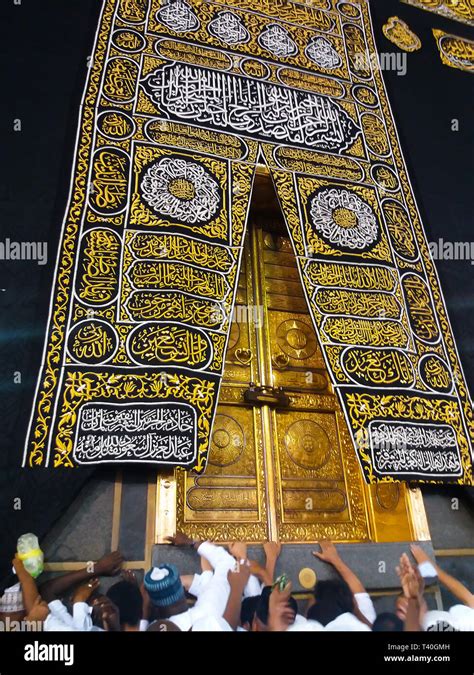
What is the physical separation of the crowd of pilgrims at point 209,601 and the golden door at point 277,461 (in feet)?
1.27

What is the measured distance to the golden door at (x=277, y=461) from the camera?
282 cm

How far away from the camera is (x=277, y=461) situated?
305cm

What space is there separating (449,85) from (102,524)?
413 centimetres

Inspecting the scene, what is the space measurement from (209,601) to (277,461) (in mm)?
1160

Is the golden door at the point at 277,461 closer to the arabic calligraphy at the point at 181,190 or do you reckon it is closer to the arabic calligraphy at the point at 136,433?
the arabic calligraphy at the point at 136,433

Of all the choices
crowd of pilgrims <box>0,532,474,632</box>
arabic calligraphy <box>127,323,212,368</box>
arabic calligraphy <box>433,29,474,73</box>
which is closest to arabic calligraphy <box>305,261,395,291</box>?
arabic calligraphy <box>127,323,212,368</box>

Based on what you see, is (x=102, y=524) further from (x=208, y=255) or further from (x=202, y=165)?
(x=202, y=165)

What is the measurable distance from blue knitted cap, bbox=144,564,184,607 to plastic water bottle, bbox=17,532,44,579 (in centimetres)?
42

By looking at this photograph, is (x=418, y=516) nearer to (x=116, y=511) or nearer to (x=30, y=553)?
(x=116, y=511)

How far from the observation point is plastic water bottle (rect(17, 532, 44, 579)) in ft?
6.34

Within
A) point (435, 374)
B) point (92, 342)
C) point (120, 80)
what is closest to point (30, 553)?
point (92, 342)

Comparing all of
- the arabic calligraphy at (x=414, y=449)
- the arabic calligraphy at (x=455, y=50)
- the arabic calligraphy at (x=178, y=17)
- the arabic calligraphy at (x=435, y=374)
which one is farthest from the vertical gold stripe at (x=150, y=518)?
the arabic calligraphy at (x=455, y=50)

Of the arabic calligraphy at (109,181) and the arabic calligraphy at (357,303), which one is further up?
the arabic calligraphy at (109,181)

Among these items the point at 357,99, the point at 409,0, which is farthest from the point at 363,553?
the point at 409,0
